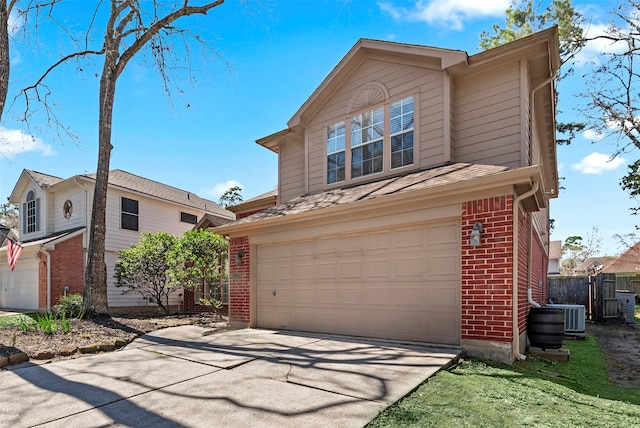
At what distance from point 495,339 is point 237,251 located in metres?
6.04

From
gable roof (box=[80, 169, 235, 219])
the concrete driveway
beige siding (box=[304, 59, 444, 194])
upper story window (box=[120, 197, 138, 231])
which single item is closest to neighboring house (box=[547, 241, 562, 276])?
gable roof (box=[80, 169, 235, 219])

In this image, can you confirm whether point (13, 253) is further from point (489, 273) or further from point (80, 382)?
point (489, 273)

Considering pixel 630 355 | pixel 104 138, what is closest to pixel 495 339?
pixel 630 355

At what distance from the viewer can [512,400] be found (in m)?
3.59

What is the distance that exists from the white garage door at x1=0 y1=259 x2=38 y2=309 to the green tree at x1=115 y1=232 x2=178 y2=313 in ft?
13.2

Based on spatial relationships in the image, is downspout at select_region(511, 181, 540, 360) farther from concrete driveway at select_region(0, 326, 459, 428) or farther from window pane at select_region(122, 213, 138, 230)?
window pane at select_region(122, 213, 138, 230)

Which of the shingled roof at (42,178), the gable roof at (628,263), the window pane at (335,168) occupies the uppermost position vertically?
the shingled roof at (42,178)

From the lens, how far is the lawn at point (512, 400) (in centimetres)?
313

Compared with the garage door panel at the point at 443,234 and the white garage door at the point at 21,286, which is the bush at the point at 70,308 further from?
the garage door panel at the point at 443,234

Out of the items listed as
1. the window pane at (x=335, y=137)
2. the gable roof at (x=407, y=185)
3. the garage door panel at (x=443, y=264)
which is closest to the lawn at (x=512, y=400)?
the garage door panel at (x=443, y=264)

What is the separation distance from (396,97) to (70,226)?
14.4 m

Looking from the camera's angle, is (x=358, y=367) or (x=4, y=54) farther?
(x=4, y=54)

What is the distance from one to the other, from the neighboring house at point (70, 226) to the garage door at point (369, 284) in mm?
7289

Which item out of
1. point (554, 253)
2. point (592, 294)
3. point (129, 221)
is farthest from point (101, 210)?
point (554, 253)
